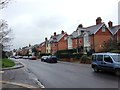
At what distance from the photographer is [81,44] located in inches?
2667

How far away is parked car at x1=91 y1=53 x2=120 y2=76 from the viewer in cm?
2075

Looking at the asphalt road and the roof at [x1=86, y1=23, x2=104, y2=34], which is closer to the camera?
the asphalt road

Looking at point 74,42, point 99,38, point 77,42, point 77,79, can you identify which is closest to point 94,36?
point 99,38

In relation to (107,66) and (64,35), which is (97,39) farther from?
(107,66)

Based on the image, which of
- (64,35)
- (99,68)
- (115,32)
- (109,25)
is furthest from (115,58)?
→ (64,35)

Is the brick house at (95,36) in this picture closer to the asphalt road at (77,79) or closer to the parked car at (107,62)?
the parked car at (107,62)

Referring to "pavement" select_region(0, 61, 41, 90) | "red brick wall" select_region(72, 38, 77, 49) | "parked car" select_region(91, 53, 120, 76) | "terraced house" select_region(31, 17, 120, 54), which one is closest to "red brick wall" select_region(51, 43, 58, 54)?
"terraced house" select_region(31, 17, 120, 54)

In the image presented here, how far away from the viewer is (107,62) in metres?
22.2

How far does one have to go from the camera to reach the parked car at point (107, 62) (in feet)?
68.1

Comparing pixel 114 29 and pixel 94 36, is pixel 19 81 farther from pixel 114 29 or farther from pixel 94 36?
pixel 114 29

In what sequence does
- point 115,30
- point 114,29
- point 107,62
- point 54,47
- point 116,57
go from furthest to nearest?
point 54,47 → point 114,29 → point 115,30 → point 107,62 → point 116,57

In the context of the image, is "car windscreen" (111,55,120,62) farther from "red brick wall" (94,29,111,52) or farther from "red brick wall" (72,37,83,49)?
"red brick wall" (72,37,83,49)

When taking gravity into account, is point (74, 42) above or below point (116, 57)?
above

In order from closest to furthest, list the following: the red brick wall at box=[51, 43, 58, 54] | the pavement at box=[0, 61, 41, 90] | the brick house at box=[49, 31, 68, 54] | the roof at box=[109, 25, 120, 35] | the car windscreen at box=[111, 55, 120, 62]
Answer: the pavement at box=[0, 61, 41, 90] → the car windscreen at box=[111, 55, 120, 62] → the roof at box=[109, 25, 120, 35] → the brick house at box=[49, 31, 68, 54] → the red brick wall at box=[51, 43, 58, 54]
